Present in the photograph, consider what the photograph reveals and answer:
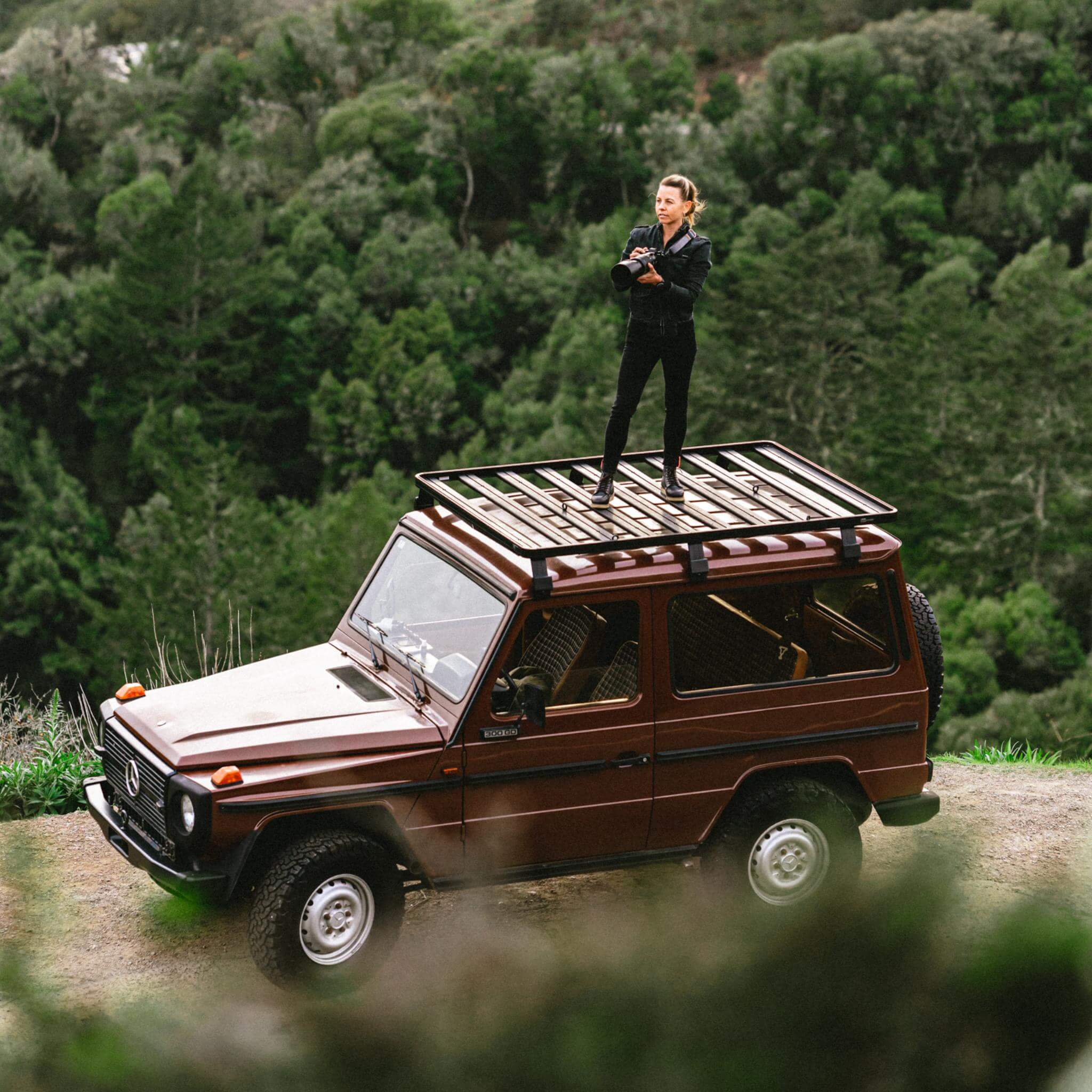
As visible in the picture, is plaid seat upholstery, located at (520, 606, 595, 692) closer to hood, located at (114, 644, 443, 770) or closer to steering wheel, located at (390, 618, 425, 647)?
steering wheel, located at (390, 618, 425, 647)

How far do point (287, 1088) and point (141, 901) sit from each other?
100 centimetres

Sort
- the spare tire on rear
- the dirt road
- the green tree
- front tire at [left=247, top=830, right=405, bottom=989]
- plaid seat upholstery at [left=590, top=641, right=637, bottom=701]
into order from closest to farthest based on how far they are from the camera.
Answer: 1. the dirt road
2. front tire at [left=247, top=830, right=405, bottom=989]
3. plaid seat upholstery at [left=590, top=641, right=637, bottom=701]
4. the spare tire on rear
5. the green tree

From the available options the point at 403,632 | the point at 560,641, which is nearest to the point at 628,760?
the point at 560,641

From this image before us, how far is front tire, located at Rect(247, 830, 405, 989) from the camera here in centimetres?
608

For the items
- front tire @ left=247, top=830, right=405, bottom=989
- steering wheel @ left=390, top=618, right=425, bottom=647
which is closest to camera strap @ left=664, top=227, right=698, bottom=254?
steering wheel @ left=390, top=618, right=425, bottom=647

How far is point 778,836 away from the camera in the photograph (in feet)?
22.9

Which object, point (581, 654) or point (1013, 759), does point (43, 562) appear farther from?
point (581, 654)

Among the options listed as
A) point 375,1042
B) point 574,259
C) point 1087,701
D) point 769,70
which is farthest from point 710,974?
point 769,70

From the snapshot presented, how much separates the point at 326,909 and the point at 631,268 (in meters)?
3.23

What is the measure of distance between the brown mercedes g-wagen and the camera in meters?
1.11

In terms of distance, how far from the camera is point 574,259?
66.2 meters

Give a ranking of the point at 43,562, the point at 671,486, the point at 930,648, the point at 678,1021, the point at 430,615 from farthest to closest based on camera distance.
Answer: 1. the point at 43,562
2. the point at 930,648
3. the point at 671,486
4. the point at 430,615
5. the point at 678,1021

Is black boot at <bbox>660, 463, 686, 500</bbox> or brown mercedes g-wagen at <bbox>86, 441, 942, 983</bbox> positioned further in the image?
black boot at <bbox>660, 463, 686, 500</bbox>

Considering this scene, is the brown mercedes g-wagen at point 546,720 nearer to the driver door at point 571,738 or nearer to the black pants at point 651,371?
the driver door at point 571,738
